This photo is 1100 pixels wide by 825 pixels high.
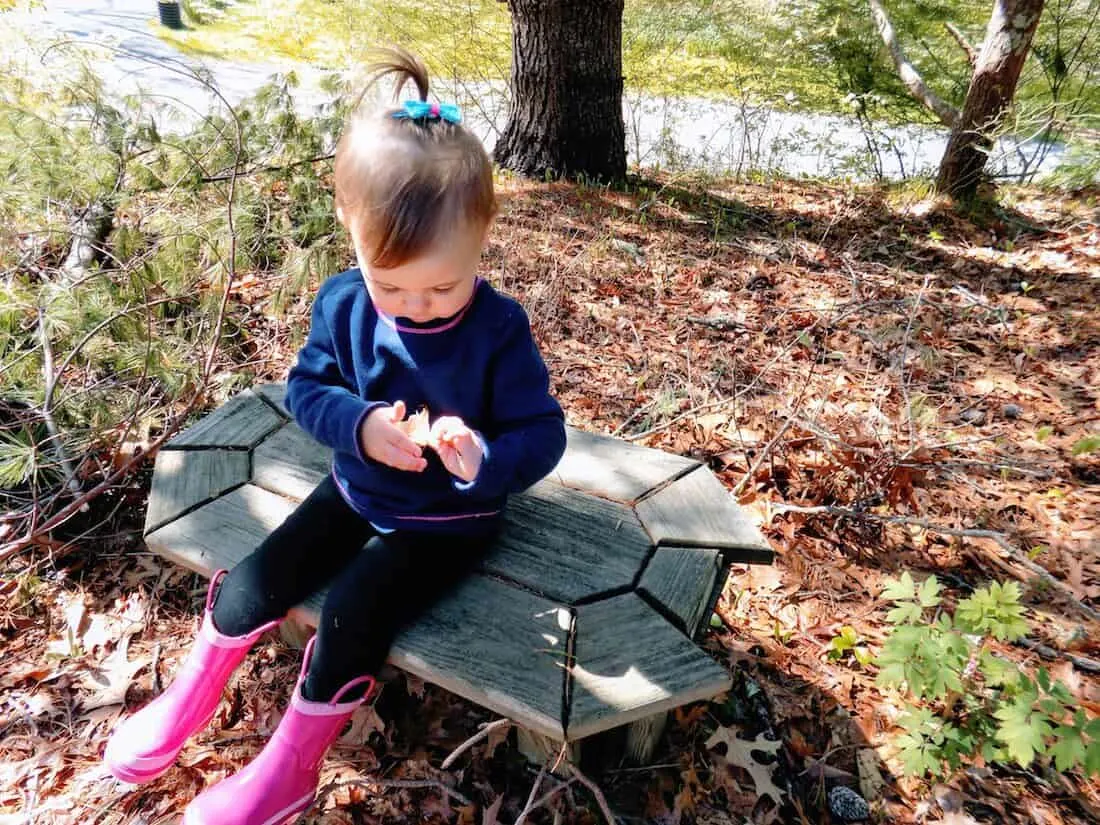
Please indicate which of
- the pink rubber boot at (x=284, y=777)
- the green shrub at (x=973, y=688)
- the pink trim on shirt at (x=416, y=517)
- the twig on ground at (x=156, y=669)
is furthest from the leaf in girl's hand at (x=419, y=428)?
the twig on ground at (x=156, y=669)

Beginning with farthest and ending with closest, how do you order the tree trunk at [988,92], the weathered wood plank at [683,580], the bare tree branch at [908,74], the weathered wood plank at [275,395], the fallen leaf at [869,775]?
1. the bare tree branch at [908,74]
2. the tree trunk at [988,92]
3. the weathered wood plank at [275,395]
4. the fallen leaf at [869,775]
5. the weathered wood plank at [683,580]

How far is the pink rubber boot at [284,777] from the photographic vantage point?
1.58 m

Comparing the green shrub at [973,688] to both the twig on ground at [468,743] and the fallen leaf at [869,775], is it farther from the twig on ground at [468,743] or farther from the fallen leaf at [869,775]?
the twig on ground at [468,743]

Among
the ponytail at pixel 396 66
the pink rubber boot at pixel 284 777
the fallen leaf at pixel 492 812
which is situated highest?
the ponytail at pixel 396 66

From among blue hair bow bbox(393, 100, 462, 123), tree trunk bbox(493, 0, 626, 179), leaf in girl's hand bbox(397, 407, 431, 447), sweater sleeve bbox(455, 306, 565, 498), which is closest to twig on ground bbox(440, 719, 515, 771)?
sweater sleeve bbox(455, 306, 565, 498)

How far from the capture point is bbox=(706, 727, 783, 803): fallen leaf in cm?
190

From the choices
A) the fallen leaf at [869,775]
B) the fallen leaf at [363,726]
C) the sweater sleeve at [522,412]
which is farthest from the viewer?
the fallen leaf at [363,726]

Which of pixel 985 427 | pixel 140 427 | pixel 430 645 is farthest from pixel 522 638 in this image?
pixel 985 427

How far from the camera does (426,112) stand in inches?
56.4

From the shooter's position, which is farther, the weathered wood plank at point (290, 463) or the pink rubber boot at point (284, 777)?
the weathered wood plank at point (290, 463)

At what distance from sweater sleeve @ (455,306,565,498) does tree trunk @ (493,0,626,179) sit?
390cm

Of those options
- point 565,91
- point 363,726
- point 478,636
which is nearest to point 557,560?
point 478,636

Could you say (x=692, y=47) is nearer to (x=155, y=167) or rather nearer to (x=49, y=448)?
(x=155, y=167)

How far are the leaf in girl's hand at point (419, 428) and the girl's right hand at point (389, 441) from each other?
0.05 feet
